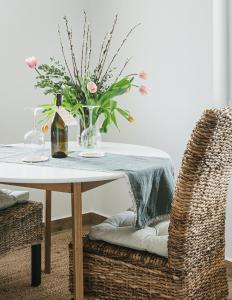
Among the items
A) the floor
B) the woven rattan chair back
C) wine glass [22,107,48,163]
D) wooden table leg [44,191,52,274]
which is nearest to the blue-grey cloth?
wine glass [22,107,48,163]

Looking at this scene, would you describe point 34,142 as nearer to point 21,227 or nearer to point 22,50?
point 21,227

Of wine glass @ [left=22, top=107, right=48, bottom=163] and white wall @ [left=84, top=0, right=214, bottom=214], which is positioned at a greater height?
white wall @ [left=84, top=0, right=214, bottom=214]

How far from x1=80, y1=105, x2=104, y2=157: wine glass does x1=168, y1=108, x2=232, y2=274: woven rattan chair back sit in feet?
1.90

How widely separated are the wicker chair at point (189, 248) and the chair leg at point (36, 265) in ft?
1.85

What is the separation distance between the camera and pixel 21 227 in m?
2.29

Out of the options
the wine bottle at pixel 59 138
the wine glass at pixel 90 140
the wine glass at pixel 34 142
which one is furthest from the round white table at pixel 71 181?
the wine glass at pixel 90 140

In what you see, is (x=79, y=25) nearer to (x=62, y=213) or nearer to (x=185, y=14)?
(x=185, y=14)

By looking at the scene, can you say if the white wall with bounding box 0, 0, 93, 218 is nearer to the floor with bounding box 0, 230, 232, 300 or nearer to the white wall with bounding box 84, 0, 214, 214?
the white wall with bounding box 84, 0, 214, 214

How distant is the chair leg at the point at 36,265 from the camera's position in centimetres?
248

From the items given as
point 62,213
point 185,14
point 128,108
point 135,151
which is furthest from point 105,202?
point 185,14

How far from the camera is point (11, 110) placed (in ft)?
10.5

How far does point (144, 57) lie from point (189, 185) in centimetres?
155

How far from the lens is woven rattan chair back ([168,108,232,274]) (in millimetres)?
1674

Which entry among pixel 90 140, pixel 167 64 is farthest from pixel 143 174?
pixel 167 64
